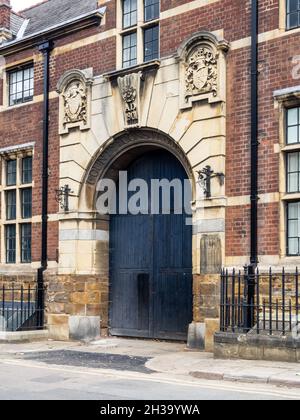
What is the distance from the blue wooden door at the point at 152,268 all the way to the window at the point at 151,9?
10.6ft

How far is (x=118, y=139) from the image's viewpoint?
16.1 meters

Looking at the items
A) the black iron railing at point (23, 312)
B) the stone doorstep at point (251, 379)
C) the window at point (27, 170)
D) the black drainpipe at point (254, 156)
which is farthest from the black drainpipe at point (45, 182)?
the stone doorstep at point (251, 379)

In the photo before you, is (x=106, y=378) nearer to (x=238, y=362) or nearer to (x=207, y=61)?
(x=238, y=362)

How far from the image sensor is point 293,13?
13.4m

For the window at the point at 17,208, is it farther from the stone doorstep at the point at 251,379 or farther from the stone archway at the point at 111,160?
the stone doorstep at the point at 251,379

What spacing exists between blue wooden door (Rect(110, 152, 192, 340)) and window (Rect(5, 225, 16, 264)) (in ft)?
10.7

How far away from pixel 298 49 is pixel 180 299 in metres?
6.08

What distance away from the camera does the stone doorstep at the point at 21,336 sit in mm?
15781

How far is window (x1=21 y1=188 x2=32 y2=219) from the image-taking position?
18267 millimetres

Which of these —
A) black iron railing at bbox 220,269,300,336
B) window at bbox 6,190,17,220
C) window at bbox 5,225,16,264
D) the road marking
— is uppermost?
window at bbox 6,190,17,220

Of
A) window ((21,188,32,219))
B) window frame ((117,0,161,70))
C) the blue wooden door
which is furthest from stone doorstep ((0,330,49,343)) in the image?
window frame ((117,0,161,70))

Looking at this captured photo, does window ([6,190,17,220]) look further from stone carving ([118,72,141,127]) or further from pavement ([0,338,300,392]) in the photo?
stone carving ([118,72,141,127])

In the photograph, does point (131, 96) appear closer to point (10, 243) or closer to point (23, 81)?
point (23, 81)
